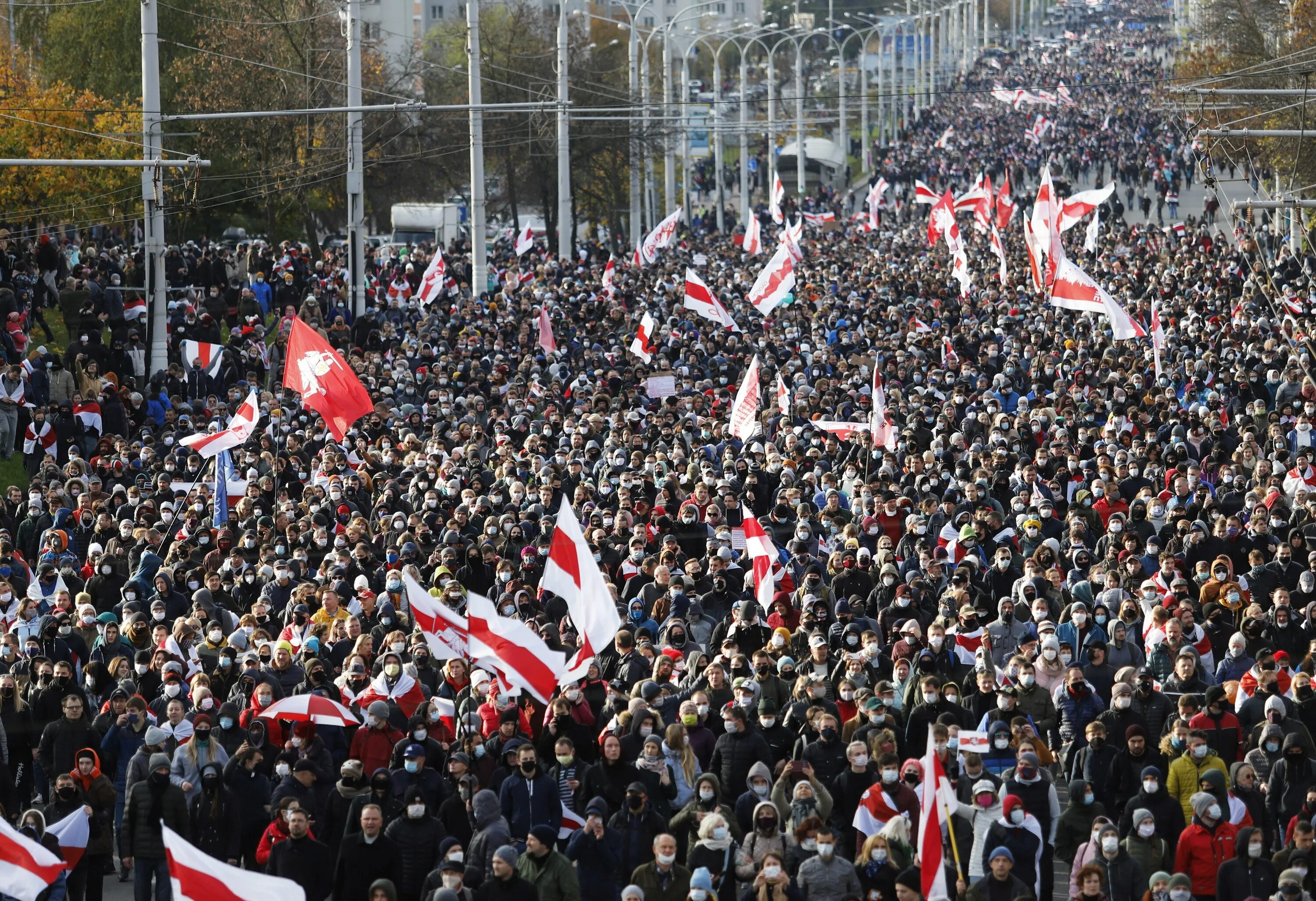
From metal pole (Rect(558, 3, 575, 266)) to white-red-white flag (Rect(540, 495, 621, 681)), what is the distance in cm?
3118

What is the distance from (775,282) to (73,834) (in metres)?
21.2

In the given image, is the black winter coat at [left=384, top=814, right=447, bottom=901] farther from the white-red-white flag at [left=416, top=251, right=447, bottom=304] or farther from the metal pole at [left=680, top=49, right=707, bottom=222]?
the metal pole at [left=680, top=49, right=707, bottom=222]

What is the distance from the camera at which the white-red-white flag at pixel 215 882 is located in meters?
9.37

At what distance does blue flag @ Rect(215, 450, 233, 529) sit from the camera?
19.2 metres

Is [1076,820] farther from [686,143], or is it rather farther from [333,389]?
[686,143]

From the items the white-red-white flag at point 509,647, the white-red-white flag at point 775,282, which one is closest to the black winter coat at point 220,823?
the white-red-white flag at point 509,647

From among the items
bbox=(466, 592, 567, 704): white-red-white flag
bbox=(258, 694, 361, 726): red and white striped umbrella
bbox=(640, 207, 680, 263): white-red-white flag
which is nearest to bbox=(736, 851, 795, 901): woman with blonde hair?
bbox=(466, 592, 567, 704): white-red-white flag

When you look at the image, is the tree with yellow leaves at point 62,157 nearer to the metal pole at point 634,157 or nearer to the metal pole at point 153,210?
the metal pole at point 153,210

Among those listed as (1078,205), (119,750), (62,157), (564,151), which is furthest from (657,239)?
(119,750)

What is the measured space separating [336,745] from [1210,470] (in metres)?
10.3

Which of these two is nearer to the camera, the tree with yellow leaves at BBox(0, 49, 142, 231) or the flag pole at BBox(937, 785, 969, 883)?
the flag pole at BBox(937, 785, 969, 883)

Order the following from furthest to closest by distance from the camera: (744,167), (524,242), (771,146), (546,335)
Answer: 1. (771,146)
2. (744,167)
3. (524,242)
4. (546,335)

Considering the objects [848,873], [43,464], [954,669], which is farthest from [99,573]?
[848,873]

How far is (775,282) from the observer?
105ft
